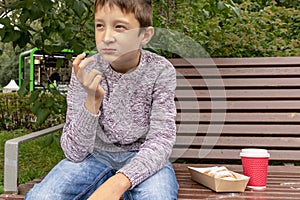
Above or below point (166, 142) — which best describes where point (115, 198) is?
below

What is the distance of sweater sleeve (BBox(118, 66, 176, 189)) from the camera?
5.67ft

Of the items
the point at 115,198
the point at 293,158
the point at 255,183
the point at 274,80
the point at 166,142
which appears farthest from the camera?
the point at 274,80

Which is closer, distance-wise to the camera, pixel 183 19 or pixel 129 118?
pixel 129 118

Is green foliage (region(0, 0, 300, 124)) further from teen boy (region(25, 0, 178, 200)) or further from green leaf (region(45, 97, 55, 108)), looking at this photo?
teen boy (region(25, 0, 178, 200))

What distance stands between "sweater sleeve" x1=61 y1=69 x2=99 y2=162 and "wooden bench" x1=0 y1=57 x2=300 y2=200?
1.19 m

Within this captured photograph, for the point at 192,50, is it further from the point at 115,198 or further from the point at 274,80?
the point at 115,198

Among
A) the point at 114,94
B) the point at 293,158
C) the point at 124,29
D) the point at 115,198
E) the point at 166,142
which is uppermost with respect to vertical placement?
the point at 124,29

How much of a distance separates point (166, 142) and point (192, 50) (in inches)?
69.8

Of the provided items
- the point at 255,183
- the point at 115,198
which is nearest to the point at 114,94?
the point at 115,198

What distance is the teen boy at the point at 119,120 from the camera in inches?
68.2

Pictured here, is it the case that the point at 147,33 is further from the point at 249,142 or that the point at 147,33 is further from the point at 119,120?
the point at 249,142

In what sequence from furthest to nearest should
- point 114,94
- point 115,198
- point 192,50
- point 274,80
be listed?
point 192,50, point 274,80, point 114,94, point 115,198

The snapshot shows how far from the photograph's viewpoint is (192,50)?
11.6 ft

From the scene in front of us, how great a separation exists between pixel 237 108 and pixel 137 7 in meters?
1.42
